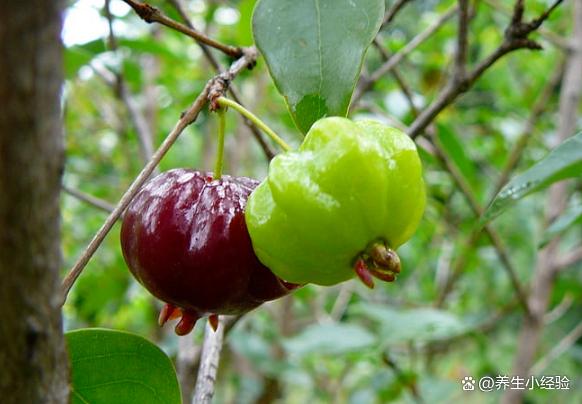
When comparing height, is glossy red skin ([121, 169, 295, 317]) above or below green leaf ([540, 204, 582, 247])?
above

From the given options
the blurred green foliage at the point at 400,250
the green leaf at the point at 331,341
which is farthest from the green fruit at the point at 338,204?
the green leaf at the point at 331,341

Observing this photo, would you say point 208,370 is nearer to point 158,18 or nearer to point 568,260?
point 158,18

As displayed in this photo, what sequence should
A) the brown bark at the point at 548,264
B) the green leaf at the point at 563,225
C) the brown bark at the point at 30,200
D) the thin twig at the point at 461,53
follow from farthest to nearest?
1. the brown bark at the point at 548,264
2. the thin twig at the point at 461,53
3. the green leaf at the point at 563,225
4. the brown bark at the point at 30,200

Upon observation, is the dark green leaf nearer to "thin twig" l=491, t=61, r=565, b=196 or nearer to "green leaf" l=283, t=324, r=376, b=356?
"green leaf" l=283, t=324, r=376, b=356

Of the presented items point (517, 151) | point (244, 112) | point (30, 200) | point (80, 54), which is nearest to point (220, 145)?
point (244, 112)

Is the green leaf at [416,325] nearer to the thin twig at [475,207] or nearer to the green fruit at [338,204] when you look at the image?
the thin twig at [475,207]

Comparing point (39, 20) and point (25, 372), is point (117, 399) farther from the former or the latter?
point (39, 20)

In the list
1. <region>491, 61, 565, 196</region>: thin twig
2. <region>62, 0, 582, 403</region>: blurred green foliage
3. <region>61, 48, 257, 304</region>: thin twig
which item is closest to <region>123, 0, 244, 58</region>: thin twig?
<region>61, 48, 257, 304</region>: thin twig
